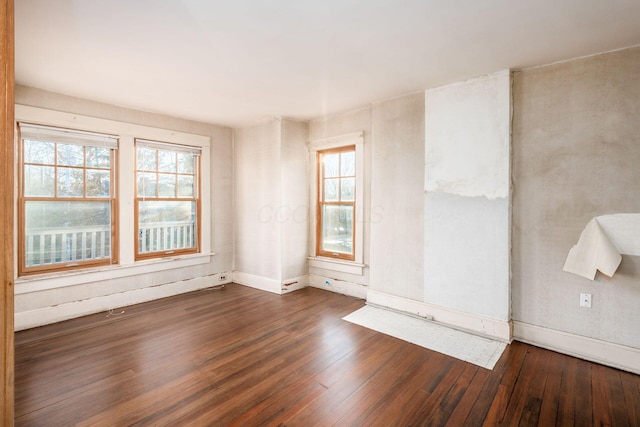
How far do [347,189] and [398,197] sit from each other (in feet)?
3.10

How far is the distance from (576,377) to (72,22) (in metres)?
4.69

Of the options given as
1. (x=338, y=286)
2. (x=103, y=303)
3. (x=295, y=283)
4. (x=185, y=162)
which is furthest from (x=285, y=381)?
(x=185, y=162)

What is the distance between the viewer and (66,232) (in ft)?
12.2

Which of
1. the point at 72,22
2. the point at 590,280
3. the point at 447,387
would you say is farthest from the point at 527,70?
the point at 72,22

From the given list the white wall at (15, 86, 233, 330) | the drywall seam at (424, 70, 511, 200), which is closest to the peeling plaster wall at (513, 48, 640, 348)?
the drywall seam at (424, 70, 511, 200)

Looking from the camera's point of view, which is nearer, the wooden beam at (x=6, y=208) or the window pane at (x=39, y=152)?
the wooden beam at (x=6, y=208)

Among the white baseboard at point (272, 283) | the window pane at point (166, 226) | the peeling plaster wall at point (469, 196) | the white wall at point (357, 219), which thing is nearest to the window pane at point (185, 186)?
the window pane at point (166, 226)

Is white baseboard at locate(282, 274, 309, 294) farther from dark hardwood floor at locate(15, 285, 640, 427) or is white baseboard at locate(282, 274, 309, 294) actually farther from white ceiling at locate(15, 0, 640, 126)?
white ceiling at locate(15, 0, 640, 126)

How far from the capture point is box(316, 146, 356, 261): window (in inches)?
179

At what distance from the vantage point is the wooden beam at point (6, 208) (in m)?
0.97

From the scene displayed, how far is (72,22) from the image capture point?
220 cm

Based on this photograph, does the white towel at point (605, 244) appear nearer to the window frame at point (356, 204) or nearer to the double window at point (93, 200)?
the window frame at point (356, 204)

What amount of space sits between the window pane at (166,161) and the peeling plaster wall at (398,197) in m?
3.00

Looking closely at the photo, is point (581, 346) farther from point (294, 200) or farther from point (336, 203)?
point (294, 200)
